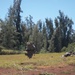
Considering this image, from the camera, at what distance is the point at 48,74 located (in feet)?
52.4

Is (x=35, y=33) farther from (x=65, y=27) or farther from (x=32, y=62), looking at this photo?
(x=32, y=62)

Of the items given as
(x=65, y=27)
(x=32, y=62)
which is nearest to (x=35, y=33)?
(x=65, y=27)

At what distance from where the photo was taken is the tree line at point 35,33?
225 feet

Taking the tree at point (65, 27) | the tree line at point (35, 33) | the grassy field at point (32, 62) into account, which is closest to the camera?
the grassy field at point (32, 62)

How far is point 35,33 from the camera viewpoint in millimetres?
78062

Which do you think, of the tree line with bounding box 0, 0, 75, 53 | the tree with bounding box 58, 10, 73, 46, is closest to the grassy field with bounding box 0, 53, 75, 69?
the tree line with bounding box 0, 0, 75, 53

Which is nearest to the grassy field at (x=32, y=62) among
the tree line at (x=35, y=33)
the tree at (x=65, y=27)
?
the tree line at (x=35, y=33)

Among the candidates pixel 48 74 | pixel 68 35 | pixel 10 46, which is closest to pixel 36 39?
pixel 10 46

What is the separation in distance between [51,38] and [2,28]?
2133cm

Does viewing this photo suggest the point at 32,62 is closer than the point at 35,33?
Yes

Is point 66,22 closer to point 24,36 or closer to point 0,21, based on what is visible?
point 24,36

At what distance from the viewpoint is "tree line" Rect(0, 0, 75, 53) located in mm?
68688

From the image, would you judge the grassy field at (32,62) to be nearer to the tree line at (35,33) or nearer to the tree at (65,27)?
the tree line at (35,33)

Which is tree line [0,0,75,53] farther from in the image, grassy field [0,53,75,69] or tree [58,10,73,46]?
grassy field [0,53,75,69]
